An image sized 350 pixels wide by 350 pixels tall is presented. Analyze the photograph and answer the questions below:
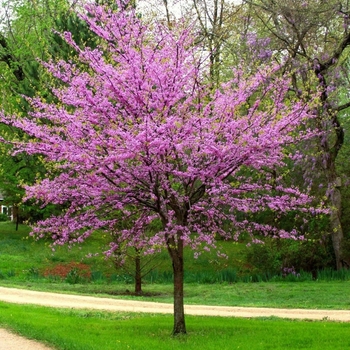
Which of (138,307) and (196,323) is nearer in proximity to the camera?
(196,323)

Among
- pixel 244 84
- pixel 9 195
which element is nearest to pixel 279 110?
pixel 244 84

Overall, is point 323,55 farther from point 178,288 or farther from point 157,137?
point 157,137

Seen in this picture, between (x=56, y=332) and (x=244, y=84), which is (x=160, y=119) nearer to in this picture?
(x=244, y=84)

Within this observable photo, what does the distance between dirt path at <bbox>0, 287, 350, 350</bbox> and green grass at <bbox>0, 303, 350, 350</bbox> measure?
996mm

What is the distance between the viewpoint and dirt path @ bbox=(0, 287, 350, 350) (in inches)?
539

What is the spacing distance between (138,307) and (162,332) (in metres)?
4.89

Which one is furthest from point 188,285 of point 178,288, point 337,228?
point 178,288

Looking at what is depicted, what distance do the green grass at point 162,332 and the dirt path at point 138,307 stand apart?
1.00 m

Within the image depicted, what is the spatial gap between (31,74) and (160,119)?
16.5m

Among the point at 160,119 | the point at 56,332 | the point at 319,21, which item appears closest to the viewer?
the point at 160,119

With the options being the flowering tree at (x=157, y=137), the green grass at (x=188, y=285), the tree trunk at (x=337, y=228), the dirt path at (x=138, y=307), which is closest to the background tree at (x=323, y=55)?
the tree trunk at (x=337, y=228)

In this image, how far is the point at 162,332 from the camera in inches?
424

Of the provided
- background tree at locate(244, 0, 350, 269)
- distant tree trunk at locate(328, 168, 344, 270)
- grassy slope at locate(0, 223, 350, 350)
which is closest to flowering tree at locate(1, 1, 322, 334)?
grassy slope at locate(0, 223, 350, 350)

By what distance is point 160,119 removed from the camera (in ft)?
32.1
